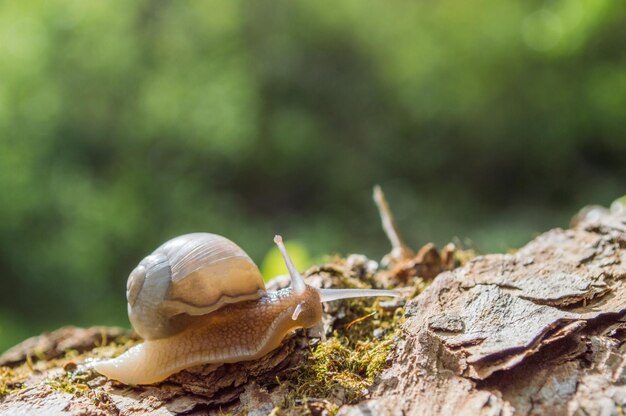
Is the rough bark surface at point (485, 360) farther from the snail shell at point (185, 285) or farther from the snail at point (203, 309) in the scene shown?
the snail shell at point (185, 285)

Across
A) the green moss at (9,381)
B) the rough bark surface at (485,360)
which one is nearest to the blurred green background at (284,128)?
the green moss at (9,381)

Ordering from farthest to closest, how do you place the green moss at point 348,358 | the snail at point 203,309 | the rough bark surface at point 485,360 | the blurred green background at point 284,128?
the blurred green background at point 284,128 → the snail at point 203,309 → the green moss at point 348,358 → the rough bark surface at point 485,360

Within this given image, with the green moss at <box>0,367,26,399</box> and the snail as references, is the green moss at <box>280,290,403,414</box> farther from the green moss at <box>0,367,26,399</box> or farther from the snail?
the green moss at <box>0,367,26,399</box>

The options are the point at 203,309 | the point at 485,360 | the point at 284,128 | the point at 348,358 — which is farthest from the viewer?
the point at 284,128

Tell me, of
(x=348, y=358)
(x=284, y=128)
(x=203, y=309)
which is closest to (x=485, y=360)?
(x=348, y=358)

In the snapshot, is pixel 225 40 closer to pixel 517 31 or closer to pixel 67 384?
pixel 517 31

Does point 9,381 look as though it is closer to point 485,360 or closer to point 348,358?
point 348,358
